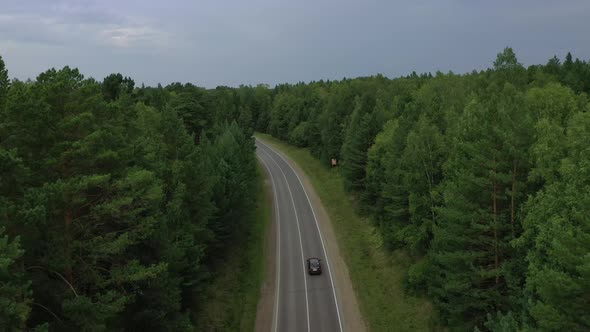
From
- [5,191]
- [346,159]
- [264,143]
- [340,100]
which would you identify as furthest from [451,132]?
[264,143]

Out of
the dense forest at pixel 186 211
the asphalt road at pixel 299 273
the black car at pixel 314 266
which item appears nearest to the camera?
the dense forest at pixel 186 211

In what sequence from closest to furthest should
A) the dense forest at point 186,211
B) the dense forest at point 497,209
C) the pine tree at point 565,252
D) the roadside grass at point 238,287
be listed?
the pine tree at point 565,252, the dense forest at point 186,211, the dense forest at point 497,209, the roadside grass at point 238,287

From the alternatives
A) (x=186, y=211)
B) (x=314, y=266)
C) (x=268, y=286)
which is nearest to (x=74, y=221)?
(x=186, y=211)

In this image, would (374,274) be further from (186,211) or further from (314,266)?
(186,211)

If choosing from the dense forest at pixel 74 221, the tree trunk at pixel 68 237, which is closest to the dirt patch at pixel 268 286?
the dense forest at pixel 74 221

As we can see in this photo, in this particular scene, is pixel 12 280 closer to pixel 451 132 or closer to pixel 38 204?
pixel 38 204

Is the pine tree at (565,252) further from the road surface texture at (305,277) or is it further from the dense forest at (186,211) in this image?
the road surface texture at (305,277)
